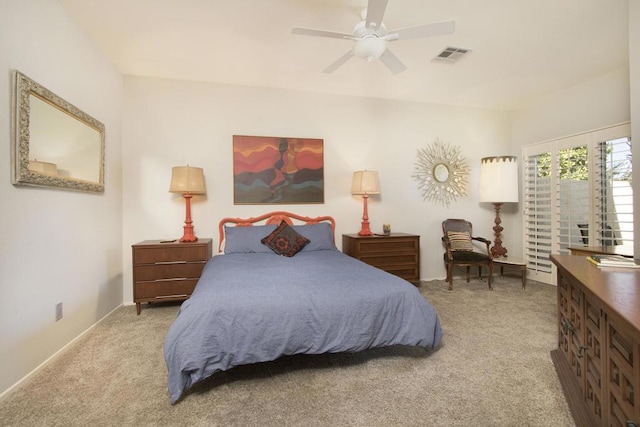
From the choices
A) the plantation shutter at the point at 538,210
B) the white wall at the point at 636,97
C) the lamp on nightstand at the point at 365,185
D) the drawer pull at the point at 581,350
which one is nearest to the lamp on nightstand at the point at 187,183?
the lamp on nightstand at the point at 365,185

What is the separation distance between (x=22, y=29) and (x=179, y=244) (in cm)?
206

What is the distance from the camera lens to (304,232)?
362 centimetres

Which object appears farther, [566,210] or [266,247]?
[566,210]

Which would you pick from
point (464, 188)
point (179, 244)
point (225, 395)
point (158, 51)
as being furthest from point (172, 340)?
point (464, 188)

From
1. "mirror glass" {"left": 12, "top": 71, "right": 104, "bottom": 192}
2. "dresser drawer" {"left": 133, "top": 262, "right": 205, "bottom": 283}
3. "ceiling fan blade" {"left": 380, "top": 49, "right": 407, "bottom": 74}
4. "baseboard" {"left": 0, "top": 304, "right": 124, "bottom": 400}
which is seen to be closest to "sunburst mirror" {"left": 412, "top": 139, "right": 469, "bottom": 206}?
"ceiling fan blade" {"left": 380, "top": 49, "right": 407, "bottom": 74}

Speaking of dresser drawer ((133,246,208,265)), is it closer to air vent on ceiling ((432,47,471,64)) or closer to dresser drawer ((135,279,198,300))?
dresser drawer ((135,279,198,300))

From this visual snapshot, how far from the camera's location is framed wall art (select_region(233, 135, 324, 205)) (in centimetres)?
381

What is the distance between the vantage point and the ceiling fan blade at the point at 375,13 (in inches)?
72.8

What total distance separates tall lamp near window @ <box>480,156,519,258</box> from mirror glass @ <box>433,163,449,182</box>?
1.74ft

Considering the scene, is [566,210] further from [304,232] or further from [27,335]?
[27,335]

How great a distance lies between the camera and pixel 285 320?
181 cm

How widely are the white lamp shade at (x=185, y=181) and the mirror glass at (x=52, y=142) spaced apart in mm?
680

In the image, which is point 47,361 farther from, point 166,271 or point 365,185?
point 365,185

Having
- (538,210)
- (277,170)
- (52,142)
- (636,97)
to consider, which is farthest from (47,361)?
(538,210)
